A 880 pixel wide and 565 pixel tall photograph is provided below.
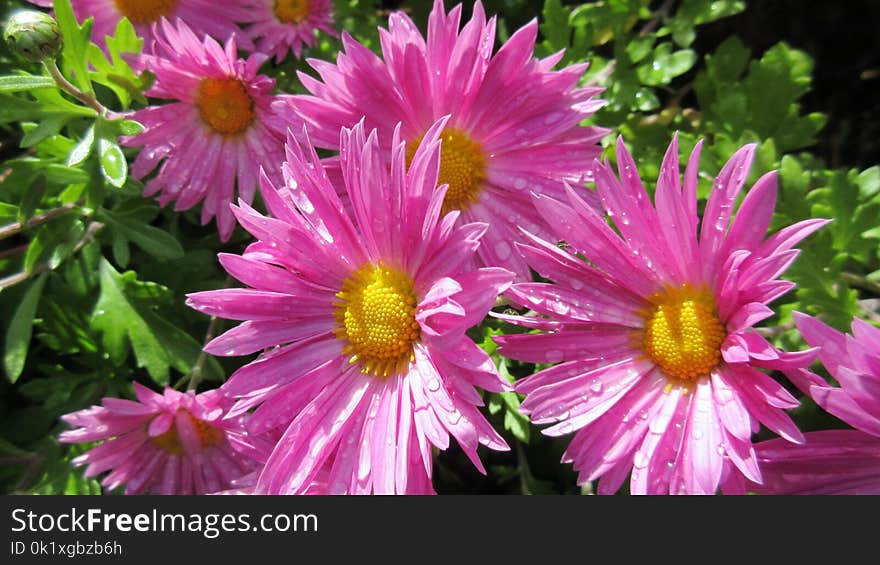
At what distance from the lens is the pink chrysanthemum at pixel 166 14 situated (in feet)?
7.62

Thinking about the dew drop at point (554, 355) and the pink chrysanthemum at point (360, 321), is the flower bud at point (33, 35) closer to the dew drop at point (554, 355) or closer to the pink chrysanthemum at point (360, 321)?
the pink chrysanthemum at point (360, 321)

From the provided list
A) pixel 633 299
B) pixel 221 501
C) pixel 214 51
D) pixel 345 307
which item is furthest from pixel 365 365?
pixel 214 51

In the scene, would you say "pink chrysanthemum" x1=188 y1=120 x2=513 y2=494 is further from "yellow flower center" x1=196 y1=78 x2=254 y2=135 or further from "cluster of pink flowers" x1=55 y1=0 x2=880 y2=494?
"yellow flower center" x1=196 y1=78 x2=254 y2=135

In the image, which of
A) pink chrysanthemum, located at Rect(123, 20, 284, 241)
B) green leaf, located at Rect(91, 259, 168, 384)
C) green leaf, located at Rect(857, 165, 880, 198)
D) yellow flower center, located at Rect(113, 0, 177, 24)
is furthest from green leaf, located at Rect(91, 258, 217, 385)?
green leaf, located at Rect(857, 165, 880, 198)

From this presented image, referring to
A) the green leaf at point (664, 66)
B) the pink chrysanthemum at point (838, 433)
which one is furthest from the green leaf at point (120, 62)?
the pink chrysanthemum at point (838, 433)

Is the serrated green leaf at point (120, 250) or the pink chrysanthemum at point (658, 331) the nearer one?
the pink chrysanthemum at point (658, 331)

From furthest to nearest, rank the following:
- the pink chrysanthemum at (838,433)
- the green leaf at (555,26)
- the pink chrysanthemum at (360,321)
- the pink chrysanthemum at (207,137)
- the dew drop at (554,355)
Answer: the green leaf at (555,26) < the pink chrysanthemum at (207,137) < the dew drop at (554,355) < the pink chrysanthemum at (360,321) < the pink chrysanthemum at (838,433)

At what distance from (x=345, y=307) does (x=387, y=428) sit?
0.98 feet

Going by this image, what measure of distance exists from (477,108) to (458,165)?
14 centimetres

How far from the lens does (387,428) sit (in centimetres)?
159

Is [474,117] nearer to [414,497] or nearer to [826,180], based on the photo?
[414,497]

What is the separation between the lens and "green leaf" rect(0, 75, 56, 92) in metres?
1.81

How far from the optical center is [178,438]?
2.03 metres

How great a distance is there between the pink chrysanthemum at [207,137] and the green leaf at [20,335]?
0.40 meters
